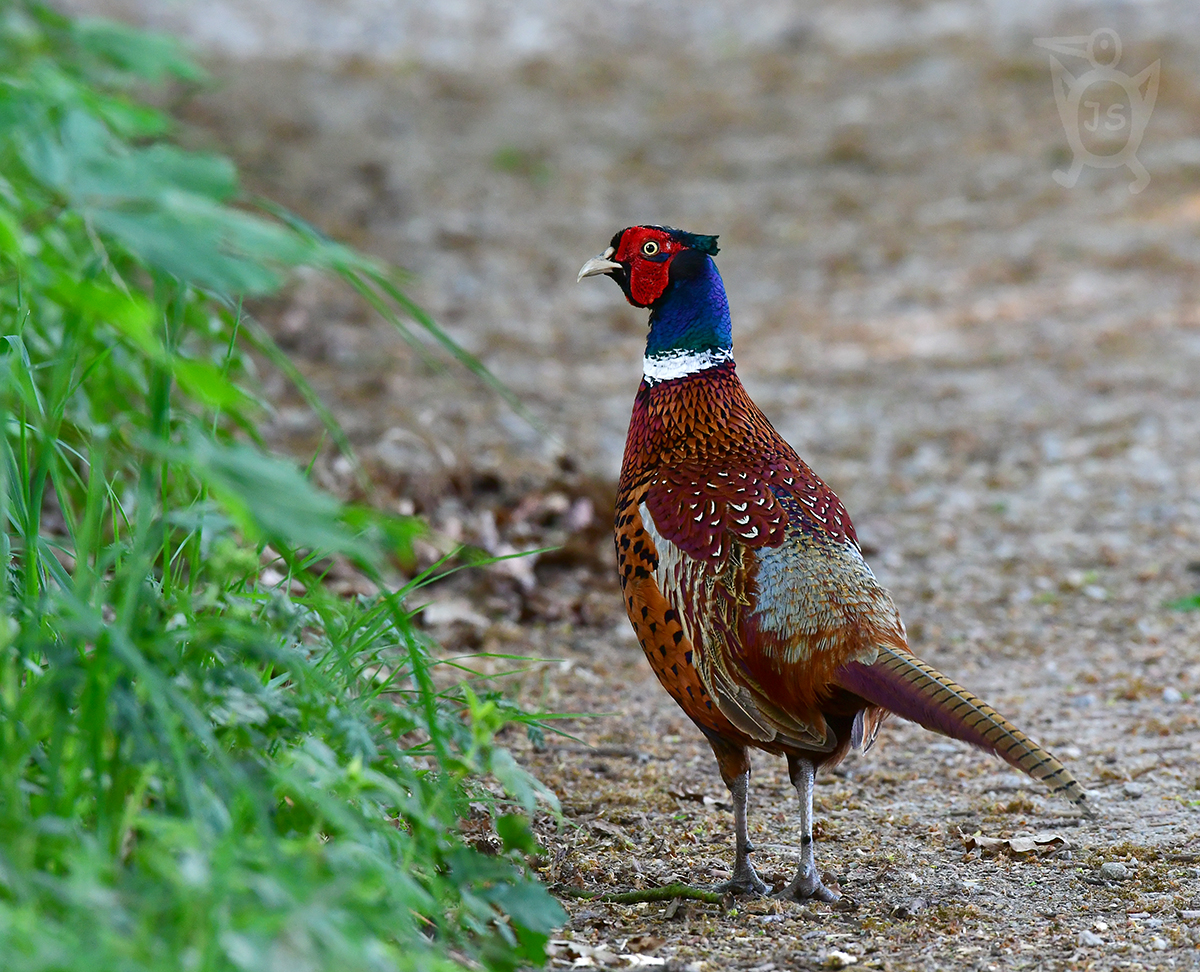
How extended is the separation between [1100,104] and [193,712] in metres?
9.98

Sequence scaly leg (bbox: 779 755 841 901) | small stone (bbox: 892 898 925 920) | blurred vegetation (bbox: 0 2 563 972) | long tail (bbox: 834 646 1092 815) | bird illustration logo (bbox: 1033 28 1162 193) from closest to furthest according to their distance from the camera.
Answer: blurred vegetation (bbox: 0 2 563 972)
long tail (bbox: 834 646 1092 815)
small stone (bbox: 892 898 925 920)
scaly leg (bbox: 779 755 841 901)
bird illustration logo (bbox: 1033 28 1162 193)

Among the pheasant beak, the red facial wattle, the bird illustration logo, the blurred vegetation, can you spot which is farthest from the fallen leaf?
the bird illustration logo

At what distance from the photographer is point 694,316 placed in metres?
3.03

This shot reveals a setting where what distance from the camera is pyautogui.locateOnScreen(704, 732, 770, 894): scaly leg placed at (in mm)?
2568

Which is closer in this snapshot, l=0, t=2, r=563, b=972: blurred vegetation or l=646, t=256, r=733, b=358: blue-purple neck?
l=0, t=2, r=563, b=972: blurred vegetation

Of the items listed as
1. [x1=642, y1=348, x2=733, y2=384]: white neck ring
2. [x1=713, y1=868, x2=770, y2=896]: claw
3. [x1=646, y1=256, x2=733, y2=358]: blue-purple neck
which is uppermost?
[x1=646, y1=256, x2=733, y2=358]: blue-purple neck

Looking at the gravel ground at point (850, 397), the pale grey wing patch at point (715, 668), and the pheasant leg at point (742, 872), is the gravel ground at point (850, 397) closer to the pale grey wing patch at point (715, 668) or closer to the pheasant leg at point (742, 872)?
the pheasant leg at point (742, 872)

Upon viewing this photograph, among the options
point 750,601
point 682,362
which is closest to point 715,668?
point 750,601

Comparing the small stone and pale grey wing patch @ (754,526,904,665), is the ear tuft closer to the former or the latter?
pale grey wing patch @ (754,526,904,665)

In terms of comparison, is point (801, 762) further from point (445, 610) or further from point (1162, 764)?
point (445, 610)

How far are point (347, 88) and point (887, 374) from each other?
5932 millimetres

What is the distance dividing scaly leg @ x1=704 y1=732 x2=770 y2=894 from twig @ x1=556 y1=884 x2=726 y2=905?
3.2 inches

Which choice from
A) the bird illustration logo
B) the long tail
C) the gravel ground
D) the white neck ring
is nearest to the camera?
the long tail

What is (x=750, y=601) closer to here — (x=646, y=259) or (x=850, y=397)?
(x=646, y=259)
